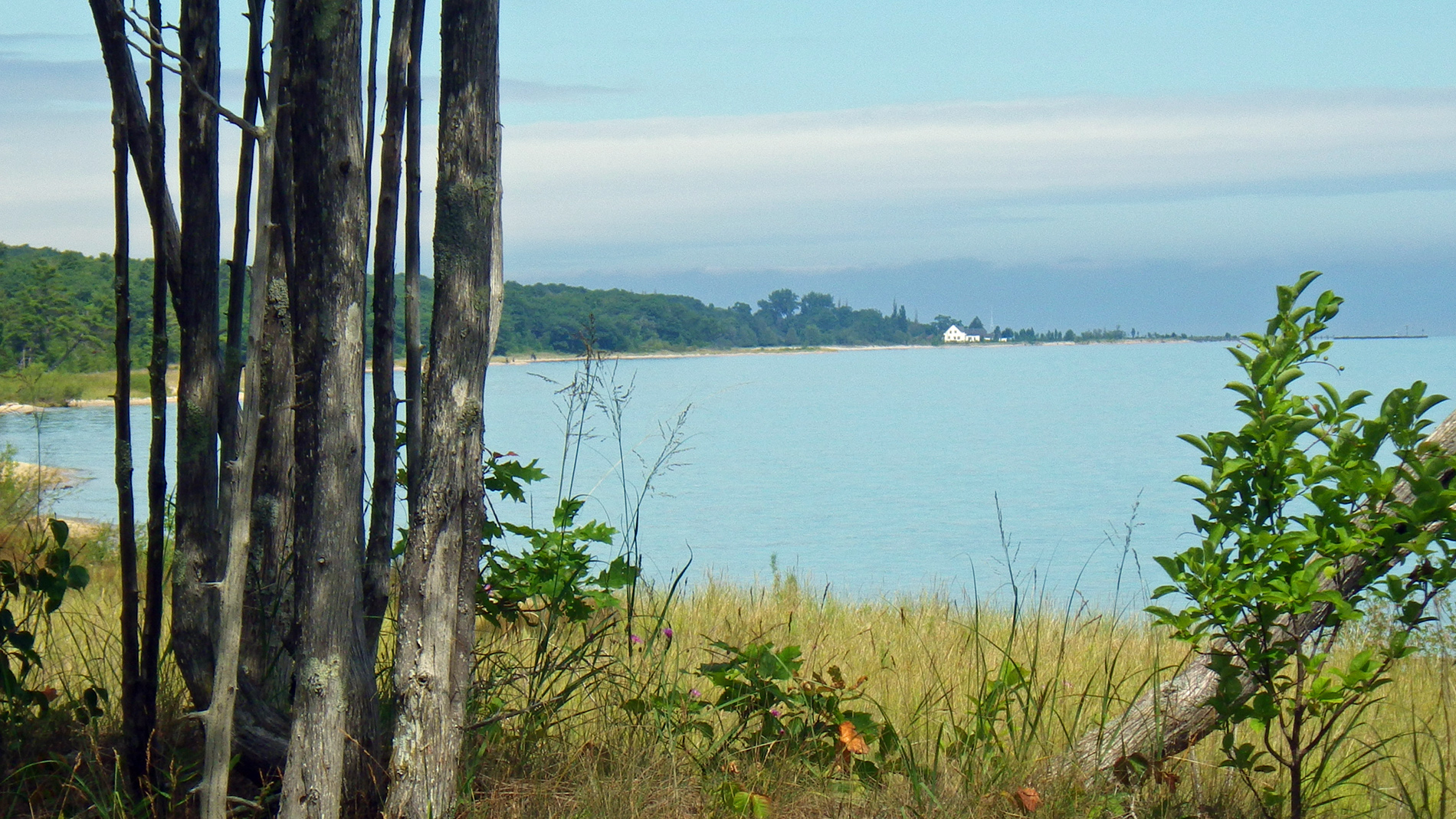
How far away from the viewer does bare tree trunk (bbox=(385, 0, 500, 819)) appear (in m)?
2.33

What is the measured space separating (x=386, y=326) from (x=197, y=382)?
1.54ft

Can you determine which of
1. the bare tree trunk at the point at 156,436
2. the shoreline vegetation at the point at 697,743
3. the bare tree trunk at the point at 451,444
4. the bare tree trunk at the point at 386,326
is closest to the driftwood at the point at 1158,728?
the shoreline vegetation at the point at 697,743

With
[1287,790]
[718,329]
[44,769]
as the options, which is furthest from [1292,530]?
[718,329]

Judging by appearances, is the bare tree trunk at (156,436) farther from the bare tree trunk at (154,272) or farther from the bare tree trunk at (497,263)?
the bare tree trunk at (497,263)

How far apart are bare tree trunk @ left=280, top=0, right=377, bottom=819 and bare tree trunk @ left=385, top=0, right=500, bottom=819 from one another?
0.14m

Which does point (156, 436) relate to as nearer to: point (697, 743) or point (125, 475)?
point (125, 475)

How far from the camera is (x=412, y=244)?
2.79m

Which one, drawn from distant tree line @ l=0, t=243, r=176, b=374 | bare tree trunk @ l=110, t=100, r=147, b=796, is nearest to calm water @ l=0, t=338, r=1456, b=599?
bare tree trunk @ l=110, t=100, r=147, b=796

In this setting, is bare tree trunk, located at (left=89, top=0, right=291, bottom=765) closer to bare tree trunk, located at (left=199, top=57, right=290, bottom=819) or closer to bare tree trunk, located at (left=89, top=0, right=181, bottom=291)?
bare tree trunk, located at (left=89, top=0, right=181, bottom=291)

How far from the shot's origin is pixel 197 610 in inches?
99.3

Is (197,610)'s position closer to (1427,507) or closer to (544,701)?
(544,701)

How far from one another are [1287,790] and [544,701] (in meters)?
2.28

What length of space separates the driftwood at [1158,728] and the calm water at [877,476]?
673mm

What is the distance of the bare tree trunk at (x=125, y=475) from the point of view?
2.56 m
